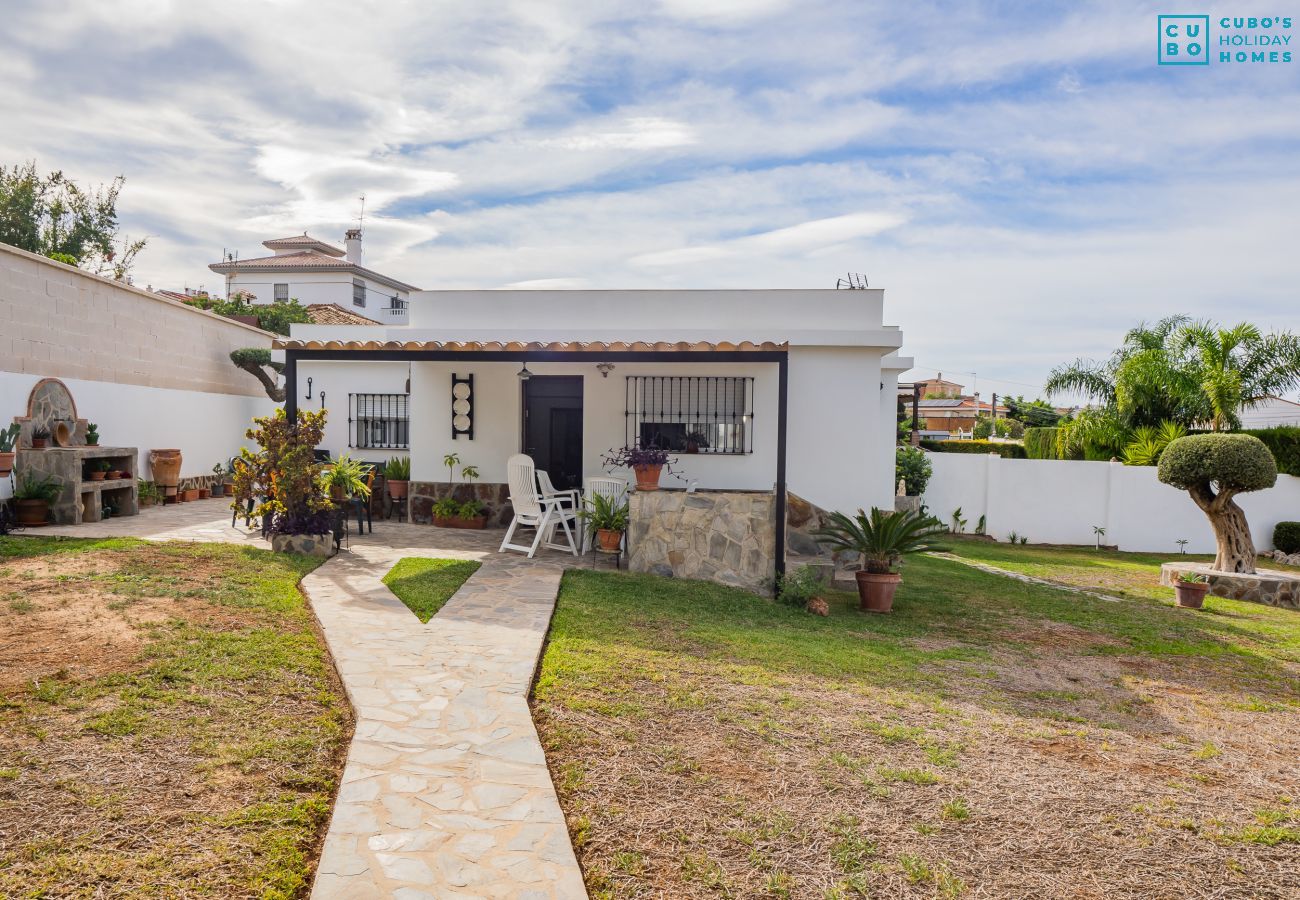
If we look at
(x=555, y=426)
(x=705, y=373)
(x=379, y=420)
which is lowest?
(x=555, y=426)

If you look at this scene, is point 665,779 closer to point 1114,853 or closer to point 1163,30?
point 1114,853

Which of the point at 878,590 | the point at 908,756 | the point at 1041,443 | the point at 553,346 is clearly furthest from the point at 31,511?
the point at 1041,443

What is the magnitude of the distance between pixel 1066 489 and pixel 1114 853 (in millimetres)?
12825

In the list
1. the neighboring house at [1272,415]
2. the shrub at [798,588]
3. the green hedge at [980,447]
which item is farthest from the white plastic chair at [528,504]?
the neighboring house at [1272,415]

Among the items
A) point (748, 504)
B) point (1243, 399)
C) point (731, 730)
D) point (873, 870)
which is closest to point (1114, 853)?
point (873, 870)

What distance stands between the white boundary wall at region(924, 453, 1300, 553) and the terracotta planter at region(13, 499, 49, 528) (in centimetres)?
1426

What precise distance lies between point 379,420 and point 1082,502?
13.4 m

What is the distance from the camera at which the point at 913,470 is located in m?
14.5

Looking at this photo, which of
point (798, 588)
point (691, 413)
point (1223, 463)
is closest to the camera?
point (798, 588)

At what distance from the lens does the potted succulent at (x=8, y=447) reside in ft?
28.2

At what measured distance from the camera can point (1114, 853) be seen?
297cm

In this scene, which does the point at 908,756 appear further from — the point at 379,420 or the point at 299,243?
the point at 299,243

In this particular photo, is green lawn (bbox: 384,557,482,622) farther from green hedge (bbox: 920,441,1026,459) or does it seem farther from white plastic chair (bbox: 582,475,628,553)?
green hedge (bbox: 920,441,1026,459)

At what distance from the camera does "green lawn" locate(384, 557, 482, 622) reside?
20.2 ft
